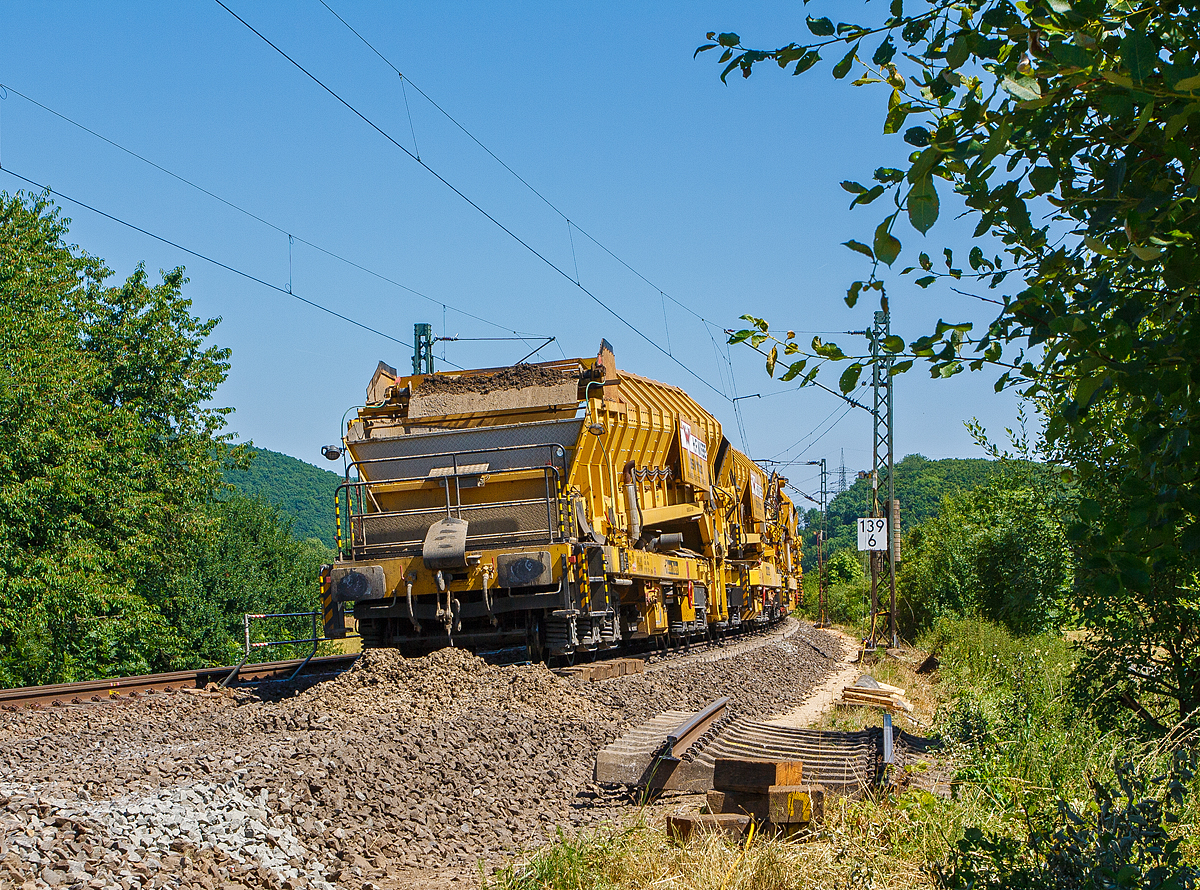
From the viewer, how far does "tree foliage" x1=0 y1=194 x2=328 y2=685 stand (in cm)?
2020

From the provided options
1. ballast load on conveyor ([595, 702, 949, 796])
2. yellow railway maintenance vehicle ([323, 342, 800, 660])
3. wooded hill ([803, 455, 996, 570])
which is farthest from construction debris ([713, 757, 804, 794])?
wooded hill ([803, 455, 996, 570])

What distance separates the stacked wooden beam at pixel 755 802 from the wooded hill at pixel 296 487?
115 m

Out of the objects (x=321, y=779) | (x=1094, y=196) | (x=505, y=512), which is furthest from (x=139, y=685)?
(x=1094, y=196)

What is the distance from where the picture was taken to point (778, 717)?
38.7 feet

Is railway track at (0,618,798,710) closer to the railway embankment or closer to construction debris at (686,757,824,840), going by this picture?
the railway embankment

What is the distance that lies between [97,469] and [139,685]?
12074 mm

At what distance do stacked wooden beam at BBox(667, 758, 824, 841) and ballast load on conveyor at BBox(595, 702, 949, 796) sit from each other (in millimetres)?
656

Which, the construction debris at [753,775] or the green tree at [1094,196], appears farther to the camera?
the construction debris at [753,775]

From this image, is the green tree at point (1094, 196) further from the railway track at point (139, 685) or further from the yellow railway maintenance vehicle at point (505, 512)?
the railway track at point (139, 685)

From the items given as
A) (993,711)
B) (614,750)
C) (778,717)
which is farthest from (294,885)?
(778,717)

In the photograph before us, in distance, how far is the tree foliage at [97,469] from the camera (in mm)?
20203

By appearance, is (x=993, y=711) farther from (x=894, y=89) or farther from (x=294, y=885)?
(x=894, y=89)

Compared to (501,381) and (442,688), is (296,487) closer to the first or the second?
(501,381)

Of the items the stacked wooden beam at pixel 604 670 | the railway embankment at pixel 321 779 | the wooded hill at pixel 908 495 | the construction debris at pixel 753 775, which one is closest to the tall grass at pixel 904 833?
the construction debris at pixel 753 775
